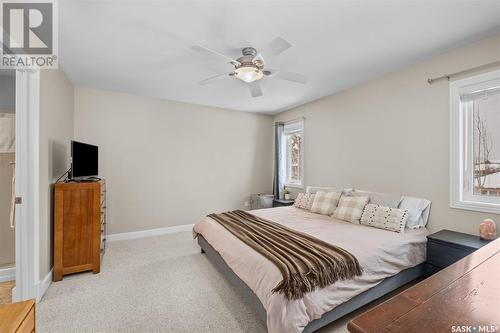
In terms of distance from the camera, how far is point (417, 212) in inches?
105

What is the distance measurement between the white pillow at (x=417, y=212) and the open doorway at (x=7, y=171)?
471 centimetres

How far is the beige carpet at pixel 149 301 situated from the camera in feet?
5.99

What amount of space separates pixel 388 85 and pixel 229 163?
3.21 metres

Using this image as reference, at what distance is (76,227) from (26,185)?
78cm

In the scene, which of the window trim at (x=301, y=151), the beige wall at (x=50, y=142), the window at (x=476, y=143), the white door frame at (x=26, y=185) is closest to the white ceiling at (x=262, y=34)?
the beige wall at (x=50, y=142)

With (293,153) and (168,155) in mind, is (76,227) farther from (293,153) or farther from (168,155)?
(293,153)

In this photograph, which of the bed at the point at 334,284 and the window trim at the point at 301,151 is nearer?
the bed at the point at 334,284

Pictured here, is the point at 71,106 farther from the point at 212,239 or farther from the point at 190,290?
the point at 190,290

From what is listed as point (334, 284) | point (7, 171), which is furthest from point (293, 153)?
point (7, 171)

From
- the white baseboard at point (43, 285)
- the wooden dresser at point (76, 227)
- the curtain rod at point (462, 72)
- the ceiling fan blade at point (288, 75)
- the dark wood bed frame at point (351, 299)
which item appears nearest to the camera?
the dark wood bed frame at point (351, 299)

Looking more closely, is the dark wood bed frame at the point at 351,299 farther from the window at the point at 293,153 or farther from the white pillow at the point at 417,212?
the window at the point at 293,153

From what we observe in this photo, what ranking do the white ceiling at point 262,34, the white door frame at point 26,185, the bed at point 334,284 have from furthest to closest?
the white door frame at point 26,185 < the white ceiling at point 262,34 < the bed at point 334,284

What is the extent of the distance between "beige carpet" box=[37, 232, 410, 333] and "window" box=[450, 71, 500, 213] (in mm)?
1944

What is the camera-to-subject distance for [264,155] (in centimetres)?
536
